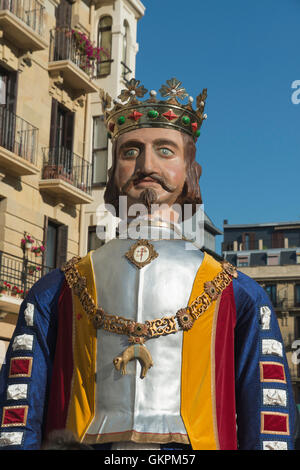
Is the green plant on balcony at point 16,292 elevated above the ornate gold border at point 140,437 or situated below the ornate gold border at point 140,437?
above

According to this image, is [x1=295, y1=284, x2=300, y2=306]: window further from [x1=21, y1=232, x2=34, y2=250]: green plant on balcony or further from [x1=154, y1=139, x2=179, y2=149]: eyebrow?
[x1=154, y1=139, x2=179, y2=149]: eyebrow

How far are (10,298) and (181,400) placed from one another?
10226mm

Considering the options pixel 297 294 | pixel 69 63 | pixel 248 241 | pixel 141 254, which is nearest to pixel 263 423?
pixel 141 254

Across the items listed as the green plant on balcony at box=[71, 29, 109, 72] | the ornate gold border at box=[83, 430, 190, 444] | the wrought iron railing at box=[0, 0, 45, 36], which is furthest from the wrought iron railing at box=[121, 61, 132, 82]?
the ornate gold border at box=[83, 430, 190, 444]

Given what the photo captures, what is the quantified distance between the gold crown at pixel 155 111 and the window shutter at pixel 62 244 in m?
11.6

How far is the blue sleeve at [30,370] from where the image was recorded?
368cm

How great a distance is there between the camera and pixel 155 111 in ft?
13.9

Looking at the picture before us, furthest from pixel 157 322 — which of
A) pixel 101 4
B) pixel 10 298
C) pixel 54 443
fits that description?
pixel 101 4

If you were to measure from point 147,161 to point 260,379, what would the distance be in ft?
4.59

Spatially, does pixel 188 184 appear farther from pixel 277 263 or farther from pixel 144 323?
pixel 277 263

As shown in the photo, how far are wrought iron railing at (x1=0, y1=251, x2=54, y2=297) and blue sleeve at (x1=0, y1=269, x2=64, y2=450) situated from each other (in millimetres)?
9542

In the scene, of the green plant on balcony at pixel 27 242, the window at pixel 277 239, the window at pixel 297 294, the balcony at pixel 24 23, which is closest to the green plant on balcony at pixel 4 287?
the green plant on balcony at pixel 27 242

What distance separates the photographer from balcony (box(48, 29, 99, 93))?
15.7 meters

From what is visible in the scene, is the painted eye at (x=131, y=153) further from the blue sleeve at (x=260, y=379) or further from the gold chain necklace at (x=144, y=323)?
the blue sleeve at (x=260, y=379)
